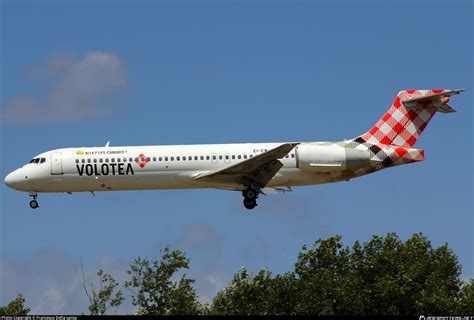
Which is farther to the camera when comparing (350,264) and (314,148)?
(350,264)

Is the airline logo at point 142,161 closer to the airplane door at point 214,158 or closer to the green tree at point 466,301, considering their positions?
the airplane door at point 214,158

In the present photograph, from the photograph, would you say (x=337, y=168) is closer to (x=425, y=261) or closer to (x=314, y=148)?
(x=314, y=148)

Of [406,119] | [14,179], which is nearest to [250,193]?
[406,119]

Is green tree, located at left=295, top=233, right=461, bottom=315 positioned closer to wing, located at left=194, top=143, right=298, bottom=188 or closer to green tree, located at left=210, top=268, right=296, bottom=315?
green tree, located at left=210, top=268, right=296, bottom=315

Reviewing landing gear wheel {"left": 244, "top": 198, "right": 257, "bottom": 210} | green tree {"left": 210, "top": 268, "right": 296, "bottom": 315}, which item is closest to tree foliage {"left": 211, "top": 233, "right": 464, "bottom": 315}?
green tree {"left": 210, "top": 268, "right": 296, "bottom": 315}

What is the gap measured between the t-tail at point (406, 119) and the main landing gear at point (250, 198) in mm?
5922

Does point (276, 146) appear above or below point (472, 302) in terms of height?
above

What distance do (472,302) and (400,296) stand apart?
4.86 meters

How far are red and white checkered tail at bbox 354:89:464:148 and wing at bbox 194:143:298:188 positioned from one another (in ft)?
17.1

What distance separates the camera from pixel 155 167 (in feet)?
235

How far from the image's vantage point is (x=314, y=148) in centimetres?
7112

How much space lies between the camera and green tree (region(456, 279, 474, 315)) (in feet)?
297

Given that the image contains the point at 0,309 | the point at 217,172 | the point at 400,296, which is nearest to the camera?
the point at 217,172

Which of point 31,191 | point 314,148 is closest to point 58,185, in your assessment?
point 31,191
